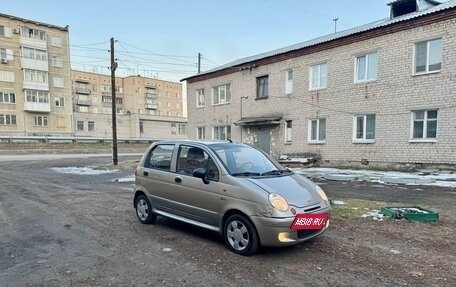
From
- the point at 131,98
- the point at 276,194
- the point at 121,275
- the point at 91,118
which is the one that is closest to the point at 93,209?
the point at 121,275

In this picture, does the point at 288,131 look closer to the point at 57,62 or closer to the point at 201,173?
the point at 201,173

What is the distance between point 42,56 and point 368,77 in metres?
51.9

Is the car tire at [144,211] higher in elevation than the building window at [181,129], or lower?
lower

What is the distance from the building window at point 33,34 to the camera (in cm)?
4762

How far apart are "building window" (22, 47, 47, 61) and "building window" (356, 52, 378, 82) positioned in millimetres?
50927

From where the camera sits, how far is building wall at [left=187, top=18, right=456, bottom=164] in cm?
1291

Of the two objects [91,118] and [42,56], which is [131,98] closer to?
[91,118]

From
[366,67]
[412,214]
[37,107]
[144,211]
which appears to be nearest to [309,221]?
[412,214]

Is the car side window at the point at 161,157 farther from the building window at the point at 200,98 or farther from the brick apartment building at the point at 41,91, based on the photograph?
the brick apartment building at the point at 41,91

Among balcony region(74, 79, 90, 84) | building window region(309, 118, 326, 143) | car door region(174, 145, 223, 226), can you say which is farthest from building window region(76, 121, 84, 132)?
car door region(174, 145, 223, 226)

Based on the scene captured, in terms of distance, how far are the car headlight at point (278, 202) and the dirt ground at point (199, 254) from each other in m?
0.73

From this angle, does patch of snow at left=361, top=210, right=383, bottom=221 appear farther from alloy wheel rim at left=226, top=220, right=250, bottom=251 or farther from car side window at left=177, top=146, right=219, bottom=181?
car side window at left=177, top=146, right=219, bottom=181

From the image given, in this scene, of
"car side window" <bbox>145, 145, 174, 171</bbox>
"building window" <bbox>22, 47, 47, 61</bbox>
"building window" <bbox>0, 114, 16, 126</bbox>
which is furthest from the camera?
"building window" <bbox>22, 47, 47, 61</bbox>

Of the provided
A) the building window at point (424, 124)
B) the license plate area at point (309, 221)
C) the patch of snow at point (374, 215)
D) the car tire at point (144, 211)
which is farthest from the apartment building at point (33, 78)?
the license plate area at point (309, 221)
